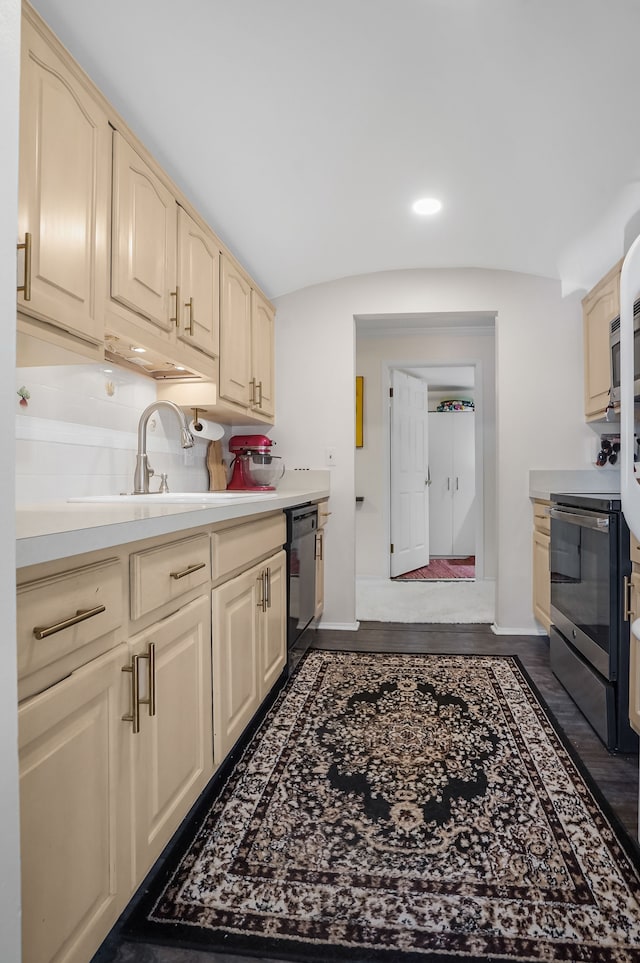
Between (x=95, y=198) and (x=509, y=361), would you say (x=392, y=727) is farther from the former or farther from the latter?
(x=509, y=361)

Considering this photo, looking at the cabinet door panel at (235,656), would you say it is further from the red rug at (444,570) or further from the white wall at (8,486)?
the red rug at (444,570)

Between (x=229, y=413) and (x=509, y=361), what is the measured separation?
1.80 meters

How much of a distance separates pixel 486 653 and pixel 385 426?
8.68 feet

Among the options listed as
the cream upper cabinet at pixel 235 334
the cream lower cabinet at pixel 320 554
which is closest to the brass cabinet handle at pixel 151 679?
the cream upper cabinet at pixel 235 334

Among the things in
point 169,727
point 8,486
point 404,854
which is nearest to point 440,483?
point 404,854

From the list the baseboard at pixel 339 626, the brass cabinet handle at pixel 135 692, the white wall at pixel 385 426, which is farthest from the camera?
the white wall at pixel 385 426

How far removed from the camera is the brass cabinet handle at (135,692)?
1.10 metres

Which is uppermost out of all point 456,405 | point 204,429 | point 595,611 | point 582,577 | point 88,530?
point 456,405

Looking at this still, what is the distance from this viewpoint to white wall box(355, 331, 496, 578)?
4.96 metres

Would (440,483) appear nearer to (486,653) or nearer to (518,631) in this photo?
(518,631)

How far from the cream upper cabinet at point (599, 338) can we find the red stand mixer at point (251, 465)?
6.38ft

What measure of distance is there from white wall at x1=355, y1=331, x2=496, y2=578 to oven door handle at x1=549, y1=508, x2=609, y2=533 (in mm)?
2420

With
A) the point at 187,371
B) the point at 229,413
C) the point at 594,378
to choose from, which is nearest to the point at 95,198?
the point at 187,371

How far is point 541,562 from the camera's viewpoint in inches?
130
